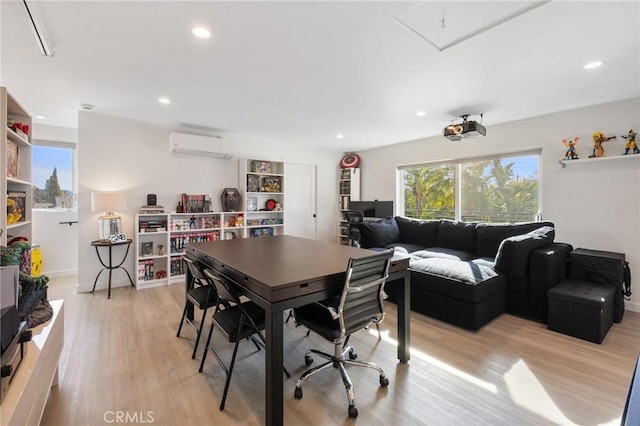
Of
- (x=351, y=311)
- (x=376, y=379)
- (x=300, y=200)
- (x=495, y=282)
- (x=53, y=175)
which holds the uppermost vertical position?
(x=53, y=175)

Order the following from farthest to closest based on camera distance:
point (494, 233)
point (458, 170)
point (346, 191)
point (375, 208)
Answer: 1. point (346, 191)
2. point (375, 208)
3. point (458, 170)
4. point (494, 233)

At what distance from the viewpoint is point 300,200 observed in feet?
20.5

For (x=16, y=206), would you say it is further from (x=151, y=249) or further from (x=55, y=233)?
(x=55, y=233)

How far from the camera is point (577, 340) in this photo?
2.60 metres

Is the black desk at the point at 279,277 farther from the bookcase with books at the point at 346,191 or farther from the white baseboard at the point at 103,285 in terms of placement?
the bookcase with books at the point at 346,191

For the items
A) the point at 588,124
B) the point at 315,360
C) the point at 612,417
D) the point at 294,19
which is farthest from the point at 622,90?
the point at 315,360

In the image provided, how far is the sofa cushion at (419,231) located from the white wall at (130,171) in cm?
319

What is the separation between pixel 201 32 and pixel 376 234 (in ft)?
11.6

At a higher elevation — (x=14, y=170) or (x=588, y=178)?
(x=588, y=178)

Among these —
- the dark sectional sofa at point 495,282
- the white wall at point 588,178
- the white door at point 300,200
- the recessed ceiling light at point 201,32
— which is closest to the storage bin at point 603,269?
the dark sectional sofa at point 495,282

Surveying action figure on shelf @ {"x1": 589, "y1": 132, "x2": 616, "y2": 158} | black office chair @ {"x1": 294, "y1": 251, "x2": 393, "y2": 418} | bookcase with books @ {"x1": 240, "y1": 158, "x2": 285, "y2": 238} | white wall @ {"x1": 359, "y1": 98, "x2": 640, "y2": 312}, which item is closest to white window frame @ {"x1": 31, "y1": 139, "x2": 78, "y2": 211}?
bookcase with books @ {"x1": 240, "y1": 158, "x2": 285, "y2": 238}

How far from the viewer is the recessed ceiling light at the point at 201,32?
204 centimetres

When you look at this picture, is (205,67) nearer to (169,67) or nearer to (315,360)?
(169,67)

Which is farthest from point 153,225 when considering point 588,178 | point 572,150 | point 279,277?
point 588,178
